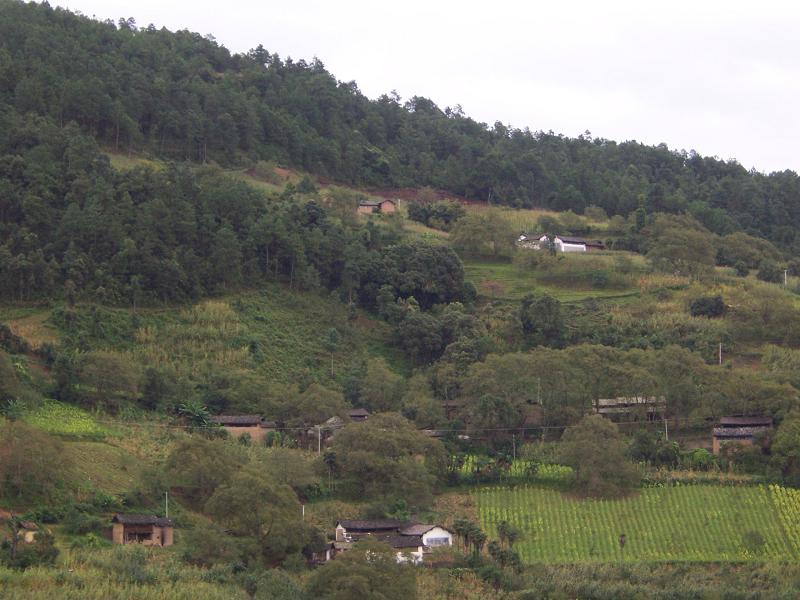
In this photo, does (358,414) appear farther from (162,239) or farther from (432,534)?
(162,239)

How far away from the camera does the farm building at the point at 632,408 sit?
51938 mm

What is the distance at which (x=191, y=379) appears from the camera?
52.7m

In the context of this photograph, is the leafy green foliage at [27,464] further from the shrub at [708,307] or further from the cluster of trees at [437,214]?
the cluster of trees at [437,214]

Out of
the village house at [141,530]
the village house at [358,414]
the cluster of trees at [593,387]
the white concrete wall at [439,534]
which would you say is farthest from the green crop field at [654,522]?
the village house at [141,530]

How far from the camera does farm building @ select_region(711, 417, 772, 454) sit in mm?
48719

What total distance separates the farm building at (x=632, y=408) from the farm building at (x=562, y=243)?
1916cm

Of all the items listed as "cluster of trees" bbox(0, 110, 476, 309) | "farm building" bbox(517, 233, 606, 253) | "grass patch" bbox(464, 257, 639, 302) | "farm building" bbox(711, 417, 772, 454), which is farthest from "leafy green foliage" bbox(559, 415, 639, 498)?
"farm building" bbox(517, 233, 606, 253)

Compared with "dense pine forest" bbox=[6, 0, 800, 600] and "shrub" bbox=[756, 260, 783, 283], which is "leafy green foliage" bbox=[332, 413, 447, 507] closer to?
"dense pine forest" bbox=[6, 0, 800, 600]

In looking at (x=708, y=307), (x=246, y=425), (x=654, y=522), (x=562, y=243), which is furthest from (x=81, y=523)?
(x=562, y=243)

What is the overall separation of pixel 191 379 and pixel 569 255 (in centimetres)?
2519

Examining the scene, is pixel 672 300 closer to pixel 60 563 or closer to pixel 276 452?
pixel 276 452

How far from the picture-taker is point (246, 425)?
49875 millimetres

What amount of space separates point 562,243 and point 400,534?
34300 millimetres

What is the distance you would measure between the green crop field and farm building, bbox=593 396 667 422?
6011 millimetres
